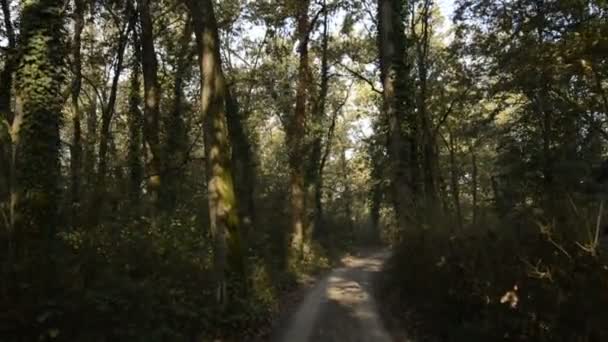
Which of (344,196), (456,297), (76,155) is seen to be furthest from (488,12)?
(344,196)

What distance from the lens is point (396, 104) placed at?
15547 mm

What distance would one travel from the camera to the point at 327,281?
18.6 metres

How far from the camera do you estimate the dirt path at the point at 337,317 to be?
989cm

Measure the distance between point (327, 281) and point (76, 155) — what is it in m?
10.2

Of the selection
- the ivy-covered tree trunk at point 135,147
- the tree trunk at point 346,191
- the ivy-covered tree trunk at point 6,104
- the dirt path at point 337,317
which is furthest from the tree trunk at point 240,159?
the tree trunk at point 346,191

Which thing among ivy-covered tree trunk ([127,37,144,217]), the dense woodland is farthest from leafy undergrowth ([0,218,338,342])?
ivy-covered tree trunk ([127,37,144,217])

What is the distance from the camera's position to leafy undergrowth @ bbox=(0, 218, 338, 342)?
5562 mm

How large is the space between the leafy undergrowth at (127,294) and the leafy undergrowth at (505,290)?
11.5 feet

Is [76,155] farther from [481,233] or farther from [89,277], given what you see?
[481,233]

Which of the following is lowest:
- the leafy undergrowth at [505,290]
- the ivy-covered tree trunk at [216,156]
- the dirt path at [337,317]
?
the dirt path at [337,317]

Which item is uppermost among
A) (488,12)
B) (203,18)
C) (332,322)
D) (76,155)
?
(488,12)

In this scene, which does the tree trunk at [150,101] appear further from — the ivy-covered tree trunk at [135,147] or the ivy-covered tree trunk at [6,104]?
the ivy-covered tree trunk at [6,104]

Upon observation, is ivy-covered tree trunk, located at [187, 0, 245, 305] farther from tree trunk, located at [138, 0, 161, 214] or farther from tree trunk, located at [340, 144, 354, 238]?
tree trunk, located at [340, 144, 354, 238]

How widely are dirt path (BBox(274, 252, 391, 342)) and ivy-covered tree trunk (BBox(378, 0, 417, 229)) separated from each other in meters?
2.61
